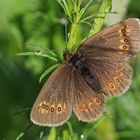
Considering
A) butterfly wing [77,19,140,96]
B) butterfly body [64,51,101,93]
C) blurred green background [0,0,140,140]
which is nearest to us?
butterfly wing [77,19,140,96]

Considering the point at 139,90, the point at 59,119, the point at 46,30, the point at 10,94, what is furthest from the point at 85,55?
the point at 10,94

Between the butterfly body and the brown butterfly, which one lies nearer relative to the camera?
the brown butterfly

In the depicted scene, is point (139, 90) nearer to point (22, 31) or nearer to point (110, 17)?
point (110, 17)

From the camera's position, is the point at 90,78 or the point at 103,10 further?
the point at 90,78

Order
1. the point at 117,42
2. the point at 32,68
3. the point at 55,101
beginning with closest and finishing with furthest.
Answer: the point at 55,101 → the point at 117,42 → the point at 32,68

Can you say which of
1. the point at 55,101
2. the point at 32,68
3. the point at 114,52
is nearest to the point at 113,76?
the point at 114,52

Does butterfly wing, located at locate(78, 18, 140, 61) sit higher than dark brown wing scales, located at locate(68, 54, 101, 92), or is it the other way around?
butterfly wing, located at locate(78, 18, 140, 61)

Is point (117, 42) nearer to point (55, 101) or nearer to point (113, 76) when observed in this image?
point (113, 76)

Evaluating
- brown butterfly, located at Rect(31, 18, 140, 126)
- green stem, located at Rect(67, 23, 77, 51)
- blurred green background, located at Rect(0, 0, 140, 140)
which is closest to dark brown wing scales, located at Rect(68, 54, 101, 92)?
brown butterfly, located at Rect(31, 18, 140, 126)

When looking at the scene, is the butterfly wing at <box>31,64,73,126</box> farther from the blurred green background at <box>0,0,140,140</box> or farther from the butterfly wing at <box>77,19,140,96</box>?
the blurred green background at <box>0,0,140,140</box>
